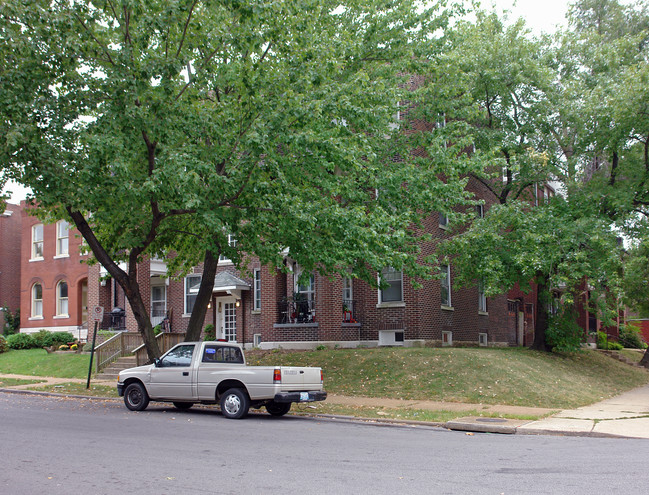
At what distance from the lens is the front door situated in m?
29.1

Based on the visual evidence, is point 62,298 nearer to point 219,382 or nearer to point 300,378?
point 219,382

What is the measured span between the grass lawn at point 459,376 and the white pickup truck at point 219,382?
14.4 feet

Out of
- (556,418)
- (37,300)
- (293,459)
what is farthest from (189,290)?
(293,459)

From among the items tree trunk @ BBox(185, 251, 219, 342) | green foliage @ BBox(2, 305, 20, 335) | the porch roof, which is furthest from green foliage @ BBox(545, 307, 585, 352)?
green foliage @ BBox(2, 305, 20, 335)

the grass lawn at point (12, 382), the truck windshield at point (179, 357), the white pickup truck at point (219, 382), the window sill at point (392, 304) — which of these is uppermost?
the window sill at point (392, 304)

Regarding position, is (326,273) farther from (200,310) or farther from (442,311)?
(442,311)

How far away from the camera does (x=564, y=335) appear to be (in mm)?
24031

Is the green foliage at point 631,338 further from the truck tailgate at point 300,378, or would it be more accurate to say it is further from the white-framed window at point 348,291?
the truck tailgate at point 300,378

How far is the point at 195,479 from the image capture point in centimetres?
722

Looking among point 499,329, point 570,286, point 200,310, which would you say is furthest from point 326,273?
point 499,329

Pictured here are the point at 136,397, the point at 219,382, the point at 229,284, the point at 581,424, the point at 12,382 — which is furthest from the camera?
the point at 229,284

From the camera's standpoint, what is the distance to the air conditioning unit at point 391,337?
23.7 metres

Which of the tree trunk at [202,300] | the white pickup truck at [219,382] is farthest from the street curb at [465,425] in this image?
the tree trunk at [202,300]

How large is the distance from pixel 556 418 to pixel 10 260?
38117mm
